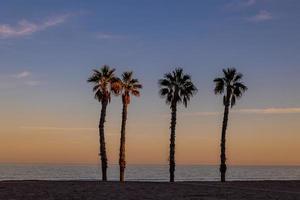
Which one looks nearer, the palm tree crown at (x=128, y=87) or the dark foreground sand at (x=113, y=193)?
the dark foreground sand at (x=113, y=193)

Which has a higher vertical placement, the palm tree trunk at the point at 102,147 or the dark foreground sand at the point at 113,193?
the palm tree trunk at the point at 102,147

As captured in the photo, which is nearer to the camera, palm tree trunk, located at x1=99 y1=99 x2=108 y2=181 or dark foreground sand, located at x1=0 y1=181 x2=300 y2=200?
dark foreground sand, located at x1=0 y1=181 x2=300 y2=200

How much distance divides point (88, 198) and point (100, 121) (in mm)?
31188

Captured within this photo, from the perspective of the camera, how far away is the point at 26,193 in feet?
119

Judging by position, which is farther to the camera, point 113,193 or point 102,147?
point 102,147

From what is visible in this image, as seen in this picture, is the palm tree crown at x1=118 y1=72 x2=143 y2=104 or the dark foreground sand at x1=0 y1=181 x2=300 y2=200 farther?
the palm tree crown at x1=118 y1=72 x2=143 y2=104

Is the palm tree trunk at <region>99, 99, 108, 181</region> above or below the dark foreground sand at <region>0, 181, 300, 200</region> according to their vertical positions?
above

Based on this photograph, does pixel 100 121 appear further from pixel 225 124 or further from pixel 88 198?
pixel 88 198

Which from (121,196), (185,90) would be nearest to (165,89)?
(185,90)

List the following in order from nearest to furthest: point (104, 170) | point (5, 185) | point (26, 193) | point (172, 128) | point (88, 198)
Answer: point (88, 198)
point (26, 193)
point (5, 185)
point (104, 170)
point (172, 128)

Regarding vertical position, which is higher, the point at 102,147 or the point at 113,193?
the point at 102,147

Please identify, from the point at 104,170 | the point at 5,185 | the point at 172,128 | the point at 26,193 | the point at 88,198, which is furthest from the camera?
the point at 172,128

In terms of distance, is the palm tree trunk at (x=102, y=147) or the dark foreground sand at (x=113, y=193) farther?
the palm tree trunk at (x=102, y=147)

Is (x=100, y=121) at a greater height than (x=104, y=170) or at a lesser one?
greater
